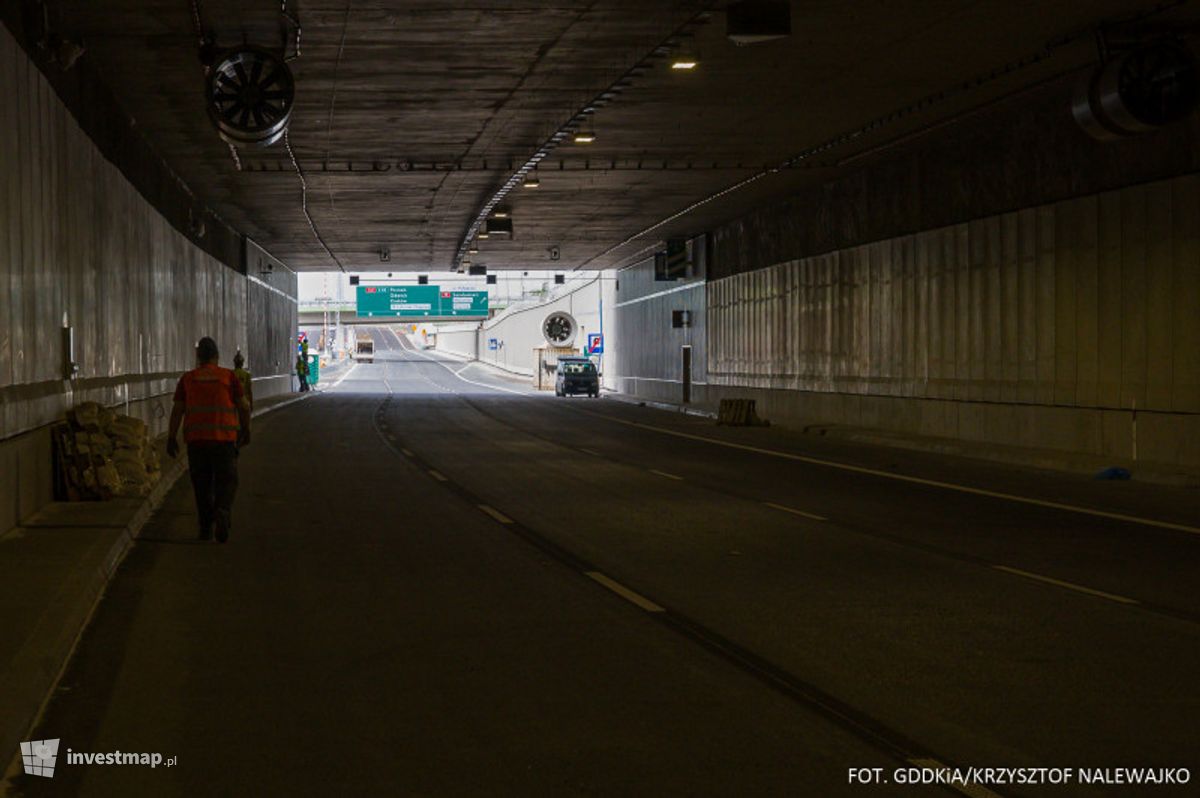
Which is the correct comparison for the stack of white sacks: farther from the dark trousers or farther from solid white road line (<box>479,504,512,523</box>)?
solid white road line (<box>479,504,512,523</box>)

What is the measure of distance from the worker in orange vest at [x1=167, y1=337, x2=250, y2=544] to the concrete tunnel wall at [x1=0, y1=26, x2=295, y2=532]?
65.4 inches

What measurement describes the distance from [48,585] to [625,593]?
415 cm

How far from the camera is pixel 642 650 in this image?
9023 mm

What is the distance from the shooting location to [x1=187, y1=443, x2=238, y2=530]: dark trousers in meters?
14.5

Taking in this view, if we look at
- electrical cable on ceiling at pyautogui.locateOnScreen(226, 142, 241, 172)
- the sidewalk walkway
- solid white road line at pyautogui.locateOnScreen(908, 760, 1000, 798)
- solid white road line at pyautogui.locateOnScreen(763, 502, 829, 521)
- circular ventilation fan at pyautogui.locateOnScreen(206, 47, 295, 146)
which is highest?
electrical cable on ceiling at pyautogui.locateOnScreen(226, 142, 241, 172)

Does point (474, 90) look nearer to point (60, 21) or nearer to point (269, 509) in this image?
point (60, 21)

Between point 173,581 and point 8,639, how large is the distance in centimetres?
341

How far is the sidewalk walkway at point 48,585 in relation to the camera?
297 inches

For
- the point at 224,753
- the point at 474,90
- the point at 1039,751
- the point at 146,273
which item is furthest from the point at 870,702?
the point at 146,273

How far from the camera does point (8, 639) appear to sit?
8.76 m

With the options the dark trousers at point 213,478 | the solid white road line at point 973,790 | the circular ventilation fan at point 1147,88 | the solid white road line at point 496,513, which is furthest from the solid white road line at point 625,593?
the circular ventilation fan at point 1147,88

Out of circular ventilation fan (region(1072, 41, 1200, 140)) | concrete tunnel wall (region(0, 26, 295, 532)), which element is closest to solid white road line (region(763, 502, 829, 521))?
circular ventilation fan (region(1072, 41, 1200, 140))

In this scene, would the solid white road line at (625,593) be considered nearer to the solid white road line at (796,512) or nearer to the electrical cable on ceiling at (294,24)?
the solid white road line at (796,512)

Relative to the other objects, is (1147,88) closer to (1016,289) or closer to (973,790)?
(1016,289)
